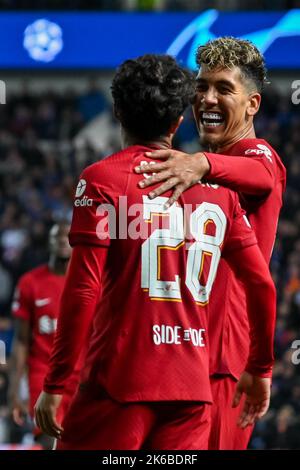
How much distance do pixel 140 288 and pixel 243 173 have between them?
2.70 feet

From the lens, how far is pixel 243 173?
4445 millimetres

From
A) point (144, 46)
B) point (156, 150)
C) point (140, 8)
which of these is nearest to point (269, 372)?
point (156, 150)

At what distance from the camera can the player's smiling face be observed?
4.82m

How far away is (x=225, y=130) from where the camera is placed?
489 cm

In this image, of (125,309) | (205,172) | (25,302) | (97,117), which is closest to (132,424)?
(125,309)

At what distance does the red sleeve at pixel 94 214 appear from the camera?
3846mm

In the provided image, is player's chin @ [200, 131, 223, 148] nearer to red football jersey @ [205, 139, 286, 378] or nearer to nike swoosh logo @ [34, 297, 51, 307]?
red football jersey @ [205, 139, 286, 378]

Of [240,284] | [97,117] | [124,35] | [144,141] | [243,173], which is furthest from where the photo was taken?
[97,117]

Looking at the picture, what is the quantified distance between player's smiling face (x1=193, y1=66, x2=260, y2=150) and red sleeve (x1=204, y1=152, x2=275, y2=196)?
226mm

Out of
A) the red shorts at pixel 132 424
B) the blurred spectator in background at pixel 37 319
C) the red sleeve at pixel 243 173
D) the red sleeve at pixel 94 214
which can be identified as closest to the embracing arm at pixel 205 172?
the red sleeve at pixel 243 173

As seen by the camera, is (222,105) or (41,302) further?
(41,302)

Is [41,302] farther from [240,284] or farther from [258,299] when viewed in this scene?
[258,299]

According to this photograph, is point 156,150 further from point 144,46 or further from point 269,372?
point 144,46

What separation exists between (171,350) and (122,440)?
368 millimetres
